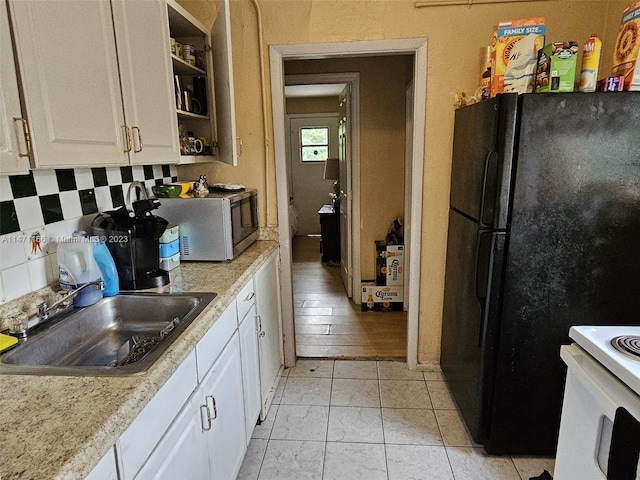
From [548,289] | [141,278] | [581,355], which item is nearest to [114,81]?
[141,278]

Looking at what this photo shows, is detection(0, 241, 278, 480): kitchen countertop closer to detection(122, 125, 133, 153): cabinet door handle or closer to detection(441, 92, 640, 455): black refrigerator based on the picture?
detection(122, 125, 133, 153): cabinet door handle

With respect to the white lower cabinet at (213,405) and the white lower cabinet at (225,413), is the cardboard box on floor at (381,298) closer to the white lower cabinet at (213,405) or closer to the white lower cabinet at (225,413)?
the white lower cabinet at (213,405)

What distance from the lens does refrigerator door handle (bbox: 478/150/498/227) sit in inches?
67.9

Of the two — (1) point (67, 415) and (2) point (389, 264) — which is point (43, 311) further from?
(2) point (389, 264)

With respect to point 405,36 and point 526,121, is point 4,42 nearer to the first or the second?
point 526,121

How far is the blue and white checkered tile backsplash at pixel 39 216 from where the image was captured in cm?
130

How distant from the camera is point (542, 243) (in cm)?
172

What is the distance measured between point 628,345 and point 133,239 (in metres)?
1.70

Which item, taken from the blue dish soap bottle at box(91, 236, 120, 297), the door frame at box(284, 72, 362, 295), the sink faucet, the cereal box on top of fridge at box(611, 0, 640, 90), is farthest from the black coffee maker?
the door frame at box(284, 72, 362, 295)

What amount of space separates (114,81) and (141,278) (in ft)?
2.49

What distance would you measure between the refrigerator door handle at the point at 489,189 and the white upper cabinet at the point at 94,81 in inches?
55.4

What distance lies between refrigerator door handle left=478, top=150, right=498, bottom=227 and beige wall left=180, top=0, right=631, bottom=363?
0.69m

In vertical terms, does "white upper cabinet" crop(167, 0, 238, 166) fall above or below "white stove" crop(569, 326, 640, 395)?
above

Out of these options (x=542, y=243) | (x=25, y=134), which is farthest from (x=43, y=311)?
(x=542, y=243)
